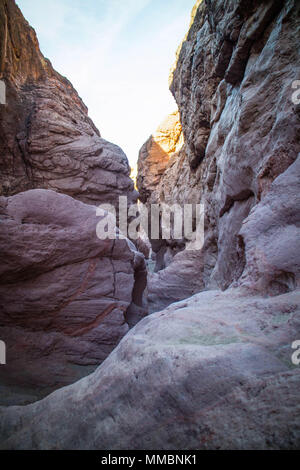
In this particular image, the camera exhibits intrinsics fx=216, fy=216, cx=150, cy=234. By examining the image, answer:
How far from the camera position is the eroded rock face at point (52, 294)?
3.98 meters

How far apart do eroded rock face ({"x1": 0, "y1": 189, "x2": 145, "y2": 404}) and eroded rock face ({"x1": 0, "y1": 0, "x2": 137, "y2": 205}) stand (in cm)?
742

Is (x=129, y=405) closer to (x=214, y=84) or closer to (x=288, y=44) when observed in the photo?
(x=288, y=44)

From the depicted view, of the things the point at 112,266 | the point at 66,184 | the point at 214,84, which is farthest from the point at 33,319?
the point at 214,84

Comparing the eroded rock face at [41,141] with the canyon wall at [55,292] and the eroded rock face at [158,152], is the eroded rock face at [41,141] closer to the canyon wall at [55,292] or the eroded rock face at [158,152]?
the canyon wall at [55,292]

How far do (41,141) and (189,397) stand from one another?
1322cm

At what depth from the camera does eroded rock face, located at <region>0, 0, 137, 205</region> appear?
421 inches

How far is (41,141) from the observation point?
11.5m

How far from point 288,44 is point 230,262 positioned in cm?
435

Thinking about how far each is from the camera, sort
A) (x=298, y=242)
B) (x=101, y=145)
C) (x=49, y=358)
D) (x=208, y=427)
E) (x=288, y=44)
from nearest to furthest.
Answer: (x=208, y=427) → (x=298, y=242) → (x=288, y=44) → (x=49, y=358) → (x=101, y=145)

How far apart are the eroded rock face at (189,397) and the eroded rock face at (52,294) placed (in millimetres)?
2356

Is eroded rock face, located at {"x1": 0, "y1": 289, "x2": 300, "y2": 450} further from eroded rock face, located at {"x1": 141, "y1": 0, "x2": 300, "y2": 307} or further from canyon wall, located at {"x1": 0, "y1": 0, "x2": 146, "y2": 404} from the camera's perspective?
canyon wall, located at {"x1": 0, "y1": 0, "x2": 146, "y2": 404}

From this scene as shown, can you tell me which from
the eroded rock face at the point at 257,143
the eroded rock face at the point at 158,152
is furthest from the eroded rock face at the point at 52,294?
the eroded rock face at the point at 158,152

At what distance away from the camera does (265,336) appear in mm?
1649

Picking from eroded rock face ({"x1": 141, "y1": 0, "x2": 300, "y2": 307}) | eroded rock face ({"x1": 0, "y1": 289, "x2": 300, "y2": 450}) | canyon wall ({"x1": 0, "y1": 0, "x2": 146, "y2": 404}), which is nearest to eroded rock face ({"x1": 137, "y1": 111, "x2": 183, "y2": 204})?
eroded rock face ({"x1": 141, "y1": 0, "x2": 300, "y2": 307})
